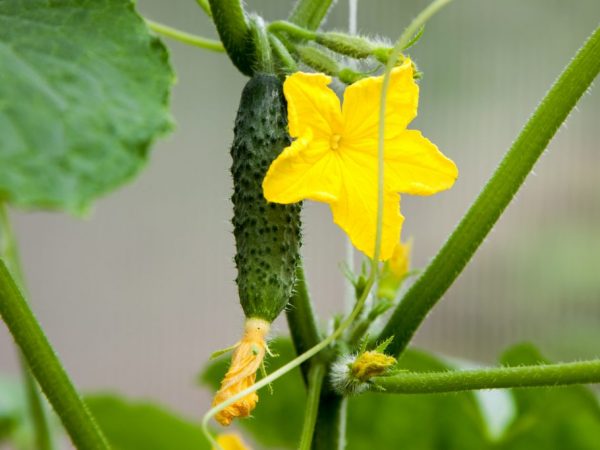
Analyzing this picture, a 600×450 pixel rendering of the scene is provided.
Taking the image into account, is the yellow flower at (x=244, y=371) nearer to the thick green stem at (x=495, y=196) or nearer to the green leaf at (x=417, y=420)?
the thick green stem at (x=495, y=196)

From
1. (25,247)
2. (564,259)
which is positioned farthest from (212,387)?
(564,259)

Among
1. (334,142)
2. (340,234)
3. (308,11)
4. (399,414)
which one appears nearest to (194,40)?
(308,11)

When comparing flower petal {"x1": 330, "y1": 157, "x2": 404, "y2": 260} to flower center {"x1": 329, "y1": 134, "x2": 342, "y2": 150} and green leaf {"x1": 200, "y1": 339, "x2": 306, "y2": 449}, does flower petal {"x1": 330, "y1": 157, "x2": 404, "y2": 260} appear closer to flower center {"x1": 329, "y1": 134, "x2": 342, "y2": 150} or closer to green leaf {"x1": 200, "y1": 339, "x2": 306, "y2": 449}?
flower center {"x1": 329, "y1": 134, "x2": 342, "y2": 150}

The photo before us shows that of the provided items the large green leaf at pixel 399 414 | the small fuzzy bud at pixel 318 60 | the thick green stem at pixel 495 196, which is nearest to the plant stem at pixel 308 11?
the small fuzzy bud at pixel 318 60

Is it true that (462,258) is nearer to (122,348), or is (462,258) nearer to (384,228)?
(384,228)

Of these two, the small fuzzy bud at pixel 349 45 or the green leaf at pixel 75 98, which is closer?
the green leaf at pixel 75 98

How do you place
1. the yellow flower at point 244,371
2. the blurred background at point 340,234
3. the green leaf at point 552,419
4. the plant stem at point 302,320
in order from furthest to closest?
1. the blurred background at point 340,234
2. the green leaf at point 552,419
3. the plant stem at point 302,320
4. the yellow flower at point 244,371

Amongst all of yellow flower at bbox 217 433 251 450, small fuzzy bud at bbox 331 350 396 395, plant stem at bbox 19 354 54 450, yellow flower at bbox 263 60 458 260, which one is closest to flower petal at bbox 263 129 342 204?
yellow flower at bbox 263 60 458 260
